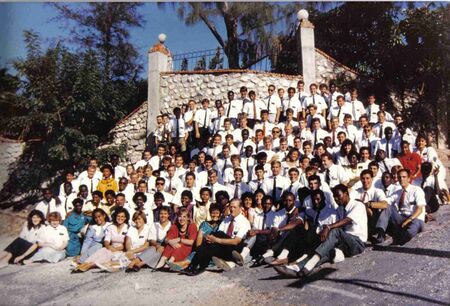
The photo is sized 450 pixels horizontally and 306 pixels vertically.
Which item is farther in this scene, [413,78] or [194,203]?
[413,78]

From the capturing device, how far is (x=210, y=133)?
7523 millimetres

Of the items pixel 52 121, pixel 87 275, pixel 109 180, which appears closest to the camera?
pixel 87 275

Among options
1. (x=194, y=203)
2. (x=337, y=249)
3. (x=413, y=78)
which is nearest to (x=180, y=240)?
(x=194, y=203)

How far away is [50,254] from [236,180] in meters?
2.75

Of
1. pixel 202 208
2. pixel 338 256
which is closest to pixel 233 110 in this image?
pixel 202 208

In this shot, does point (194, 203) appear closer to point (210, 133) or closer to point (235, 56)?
point (210, 133)

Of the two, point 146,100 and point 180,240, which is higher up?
point 146,100

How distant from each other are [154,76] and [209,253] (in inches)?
235

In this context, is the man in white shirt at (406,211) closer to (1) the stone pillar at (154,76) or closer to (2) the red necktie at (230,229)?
(2) the red necktie at (230,229)

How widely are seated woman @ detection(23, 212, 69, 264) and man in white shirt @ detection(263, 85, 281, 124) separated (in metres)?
4.30

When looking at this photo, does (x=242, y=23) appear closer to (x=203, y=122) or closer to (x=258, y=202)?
(x=203, y=122)

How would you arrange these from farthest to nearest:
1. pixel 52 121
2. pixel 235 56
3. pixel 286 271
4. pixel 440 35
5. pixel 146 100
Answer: pixel 235 56
pixel 146 100
pixel 52 121
pixel 440 35
pixel 286 271

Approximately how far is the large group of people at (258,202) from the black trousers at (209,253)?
0.5 inches

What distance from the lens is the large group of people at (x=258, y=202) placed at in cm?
415
